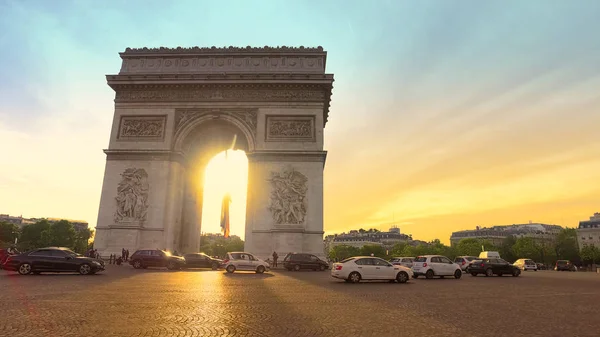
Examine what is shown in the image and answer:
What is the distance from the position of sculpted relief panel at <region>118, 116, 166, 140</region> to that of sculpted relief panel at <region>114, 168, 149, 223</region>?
297 centimetres

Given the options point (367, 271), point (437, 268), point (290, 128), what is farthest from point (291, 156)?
point (367, 271)

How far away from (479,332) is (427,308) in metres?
2.47

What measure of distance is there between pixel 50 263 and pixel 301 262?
13.6 m

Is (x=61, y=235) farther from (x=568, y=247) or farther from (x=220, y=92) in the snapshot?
(x=568, y=247)

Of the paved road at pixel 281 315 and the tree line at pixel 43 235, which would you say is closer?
the paved road at pixel 281 315

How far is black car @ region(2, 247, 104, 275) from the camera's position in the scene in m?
16.6

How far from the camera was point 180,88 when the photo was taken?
99.4ft

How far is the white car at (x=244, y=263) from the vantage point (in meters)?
22.1

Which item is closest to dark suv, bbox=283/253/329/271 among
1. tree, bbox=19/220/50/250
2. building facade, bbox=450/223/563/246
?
→ tree, bbox=19/220/50/250

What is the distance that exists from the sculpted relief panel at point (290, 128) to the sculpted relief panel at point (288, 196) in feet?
8.99

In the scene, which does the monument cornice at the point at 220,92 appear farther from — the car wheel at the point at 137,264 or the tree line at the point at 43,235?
the tree line at the point at 43,235

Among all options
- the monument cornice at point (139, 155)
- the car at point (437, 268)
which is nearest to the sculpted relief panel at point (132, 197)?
the monument cornice at point (139, 155)

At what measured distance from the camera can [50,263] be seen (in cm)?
1688

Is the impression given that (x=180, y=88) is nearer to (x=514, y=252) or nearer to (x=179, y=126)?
(x=179, y=126)
